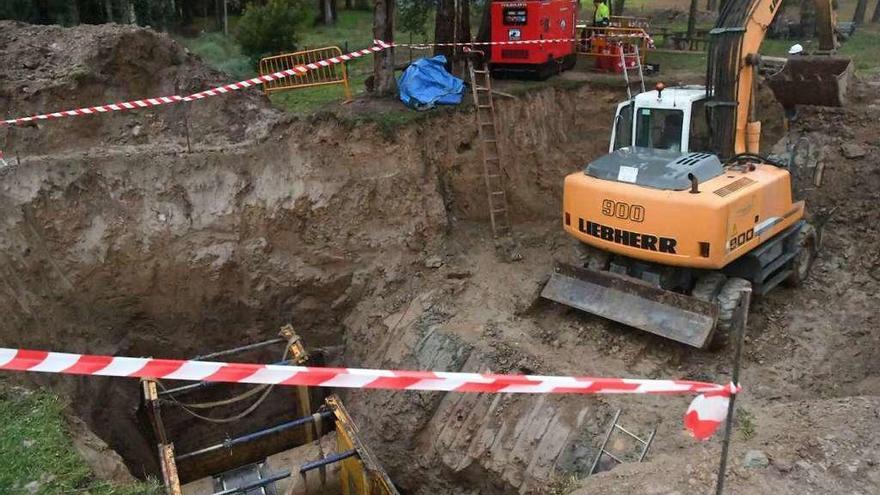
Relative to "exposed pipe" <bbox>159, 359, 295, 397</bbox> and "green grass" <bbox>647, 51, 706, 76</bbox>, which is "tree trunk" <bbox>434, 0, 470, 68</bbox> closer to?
"green grass" <bbox>647, 51, 706, 76</bbox>

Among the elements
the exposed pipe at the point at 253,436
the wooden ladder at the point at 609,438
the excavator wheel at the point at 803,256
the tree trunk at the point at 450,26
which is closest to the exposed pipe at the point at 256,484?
the exposed pipe at the point at 253,436

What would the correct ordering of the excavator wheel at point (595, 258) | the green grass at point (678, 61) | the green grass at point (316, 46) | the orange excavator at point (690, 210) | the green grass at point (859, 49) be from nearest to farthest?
1. the orange excavator at point (690, 210)
2. the excavator wheel at point (595, 258)
3. the green grass at point (316, 46)
4. the green grass at point (678, 61)
5. the green grass at point (859, 49)

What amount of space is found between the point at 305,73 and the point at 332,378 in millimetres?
9156

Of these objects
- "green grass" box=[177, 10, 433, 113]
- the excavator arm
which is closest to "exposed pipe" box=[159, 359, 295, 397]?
"green grass" box=[177, 10, 433, 113]

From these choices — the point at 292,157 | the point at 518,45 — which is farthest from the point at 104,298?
the point at 518,45

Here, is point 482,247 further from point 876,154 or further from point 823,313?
point 876,154

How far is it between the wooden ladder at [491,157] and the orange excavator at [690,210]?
1.92 meters

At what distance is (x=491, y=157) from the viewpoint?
10477mm

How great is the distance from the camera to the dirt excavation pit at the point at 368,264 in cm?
765

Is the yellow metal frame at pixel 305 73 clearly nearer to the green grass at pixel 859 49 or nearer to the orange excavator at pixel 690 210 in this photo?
the orange excavator at pixel 690 210

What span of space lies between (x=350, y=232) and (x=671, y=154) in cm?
452

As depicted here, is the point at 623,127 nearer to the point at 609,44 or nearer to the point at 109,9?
the point at 609,44

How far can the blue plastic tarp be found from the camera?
10.4m

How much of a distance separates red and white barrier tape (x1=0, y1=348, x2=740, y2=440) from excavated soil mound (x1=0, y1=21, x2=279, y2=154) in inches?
242
